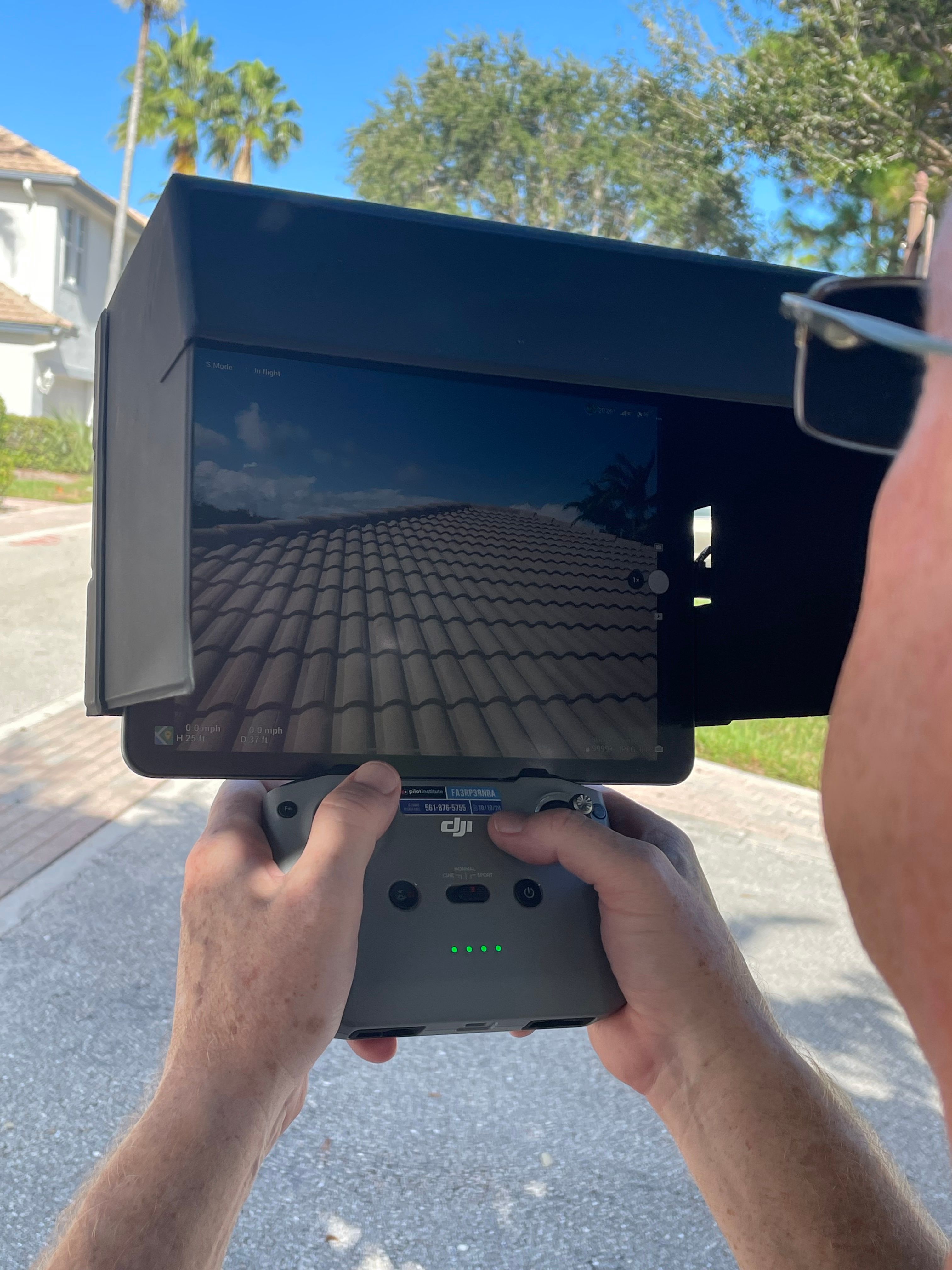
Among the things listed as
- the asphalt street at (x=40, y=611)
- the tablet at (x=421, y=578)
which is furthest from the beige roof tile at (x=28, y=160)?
the tablet at (x=421, y=578)

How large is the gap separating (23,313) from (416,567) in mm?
24015

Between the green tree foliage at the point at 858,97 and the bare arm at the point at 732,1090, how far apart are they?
45.5 ft

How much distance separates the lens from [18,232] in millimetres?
23156

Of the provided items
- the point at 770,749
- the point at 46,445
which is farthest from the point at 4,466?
the point at 770,749

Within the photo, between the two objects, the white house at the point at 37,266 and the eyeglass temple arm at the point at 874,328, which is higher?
the white house at the point at 37,266

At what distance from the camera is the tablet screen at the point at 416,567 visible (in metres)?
1.19

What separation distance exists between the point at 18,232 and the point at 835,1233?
25.9 meters

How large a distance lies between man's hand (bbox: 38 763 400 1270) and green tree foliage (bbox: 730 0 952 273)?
14.1 meters

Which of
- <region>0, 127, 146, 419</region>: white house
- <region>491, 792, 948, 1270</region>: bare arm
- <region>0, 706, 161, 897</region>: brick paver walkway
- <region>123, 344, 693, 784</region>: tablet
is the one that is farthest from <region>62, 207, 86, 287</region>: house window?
<region>491, 792, 948, 1270</region>: bare arm

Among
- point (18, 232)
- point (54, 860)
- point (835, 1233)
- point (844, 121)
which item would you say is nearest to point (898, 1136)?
point (835, 1233)

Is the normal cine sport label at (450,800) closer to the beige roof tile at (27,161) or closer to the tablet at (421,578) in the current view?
the tablet at (421,578)

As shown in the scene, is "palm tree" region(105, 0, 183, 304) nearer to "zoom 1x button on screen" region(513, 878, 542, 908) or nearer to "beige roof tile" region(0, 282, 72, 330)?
"beige roof tile" region(0, 282, 72, 330)

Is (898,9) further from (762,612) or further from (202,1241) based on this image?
(202,1241)

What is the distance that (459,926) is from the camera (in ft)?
4.05
